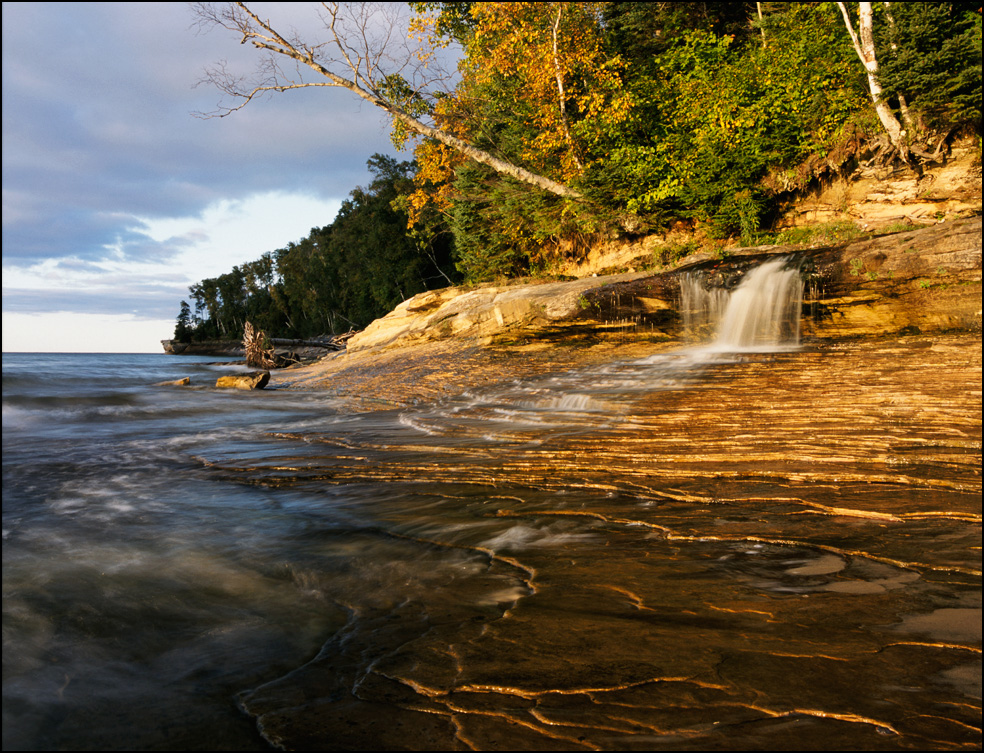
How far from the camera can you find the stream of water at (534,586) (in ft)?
6.22

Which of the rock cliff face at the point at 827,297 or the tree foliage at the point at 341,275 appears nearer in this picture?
the rock cliff face at the point at 827,297

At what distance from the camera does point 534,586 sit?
286 centimetres

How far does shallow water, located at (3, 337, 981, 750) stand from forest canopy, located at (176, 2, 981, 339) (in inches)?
437

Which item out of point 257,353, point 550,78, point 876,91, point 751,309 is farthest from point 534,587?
point 257,353

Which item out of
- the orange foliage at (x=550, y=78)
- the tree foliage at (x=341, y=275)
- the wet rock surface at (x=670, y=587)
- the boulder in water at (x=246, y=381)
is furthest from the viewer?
the tree foliage at (x=341, y=275)

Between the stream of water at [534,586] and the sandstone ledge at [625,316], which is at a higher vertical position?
the sandstone ledge at [625,316]

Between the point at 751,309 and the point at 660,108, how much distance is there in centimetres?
1043

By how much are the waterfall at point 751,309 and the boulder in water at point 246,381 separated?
1080 cm

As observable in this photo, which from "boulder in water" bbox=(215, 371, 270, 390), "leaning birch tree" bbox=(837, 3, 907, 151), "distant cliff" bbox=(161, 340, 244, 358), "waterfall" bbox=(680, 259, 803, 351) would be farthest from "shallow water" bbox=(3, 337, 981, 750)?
"distant cliff" bbox=(161, 340, 244, 358)

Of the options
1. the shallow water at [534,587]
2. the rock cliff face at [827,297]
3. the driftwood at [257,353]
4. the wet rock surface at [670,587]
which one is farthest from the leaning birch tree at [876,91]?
the driftwood at [257,353]

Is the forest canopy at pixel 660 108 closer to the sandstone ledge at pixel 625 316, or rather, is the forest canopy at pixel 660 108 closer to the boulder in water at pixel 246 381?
the sandstone ledge at pixel 625 316

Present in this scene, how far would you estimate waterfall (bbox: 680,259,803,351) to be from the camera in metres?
11.0

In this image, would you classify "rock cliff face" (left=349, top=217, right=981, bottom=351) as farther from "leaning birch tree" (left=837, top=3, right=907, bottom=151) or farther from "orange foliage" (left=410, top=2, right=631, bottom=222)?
"orange foliage" (left=410, top=2, right=631, bottom=222)

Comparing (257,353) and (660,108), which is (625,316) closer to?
(660,108)
